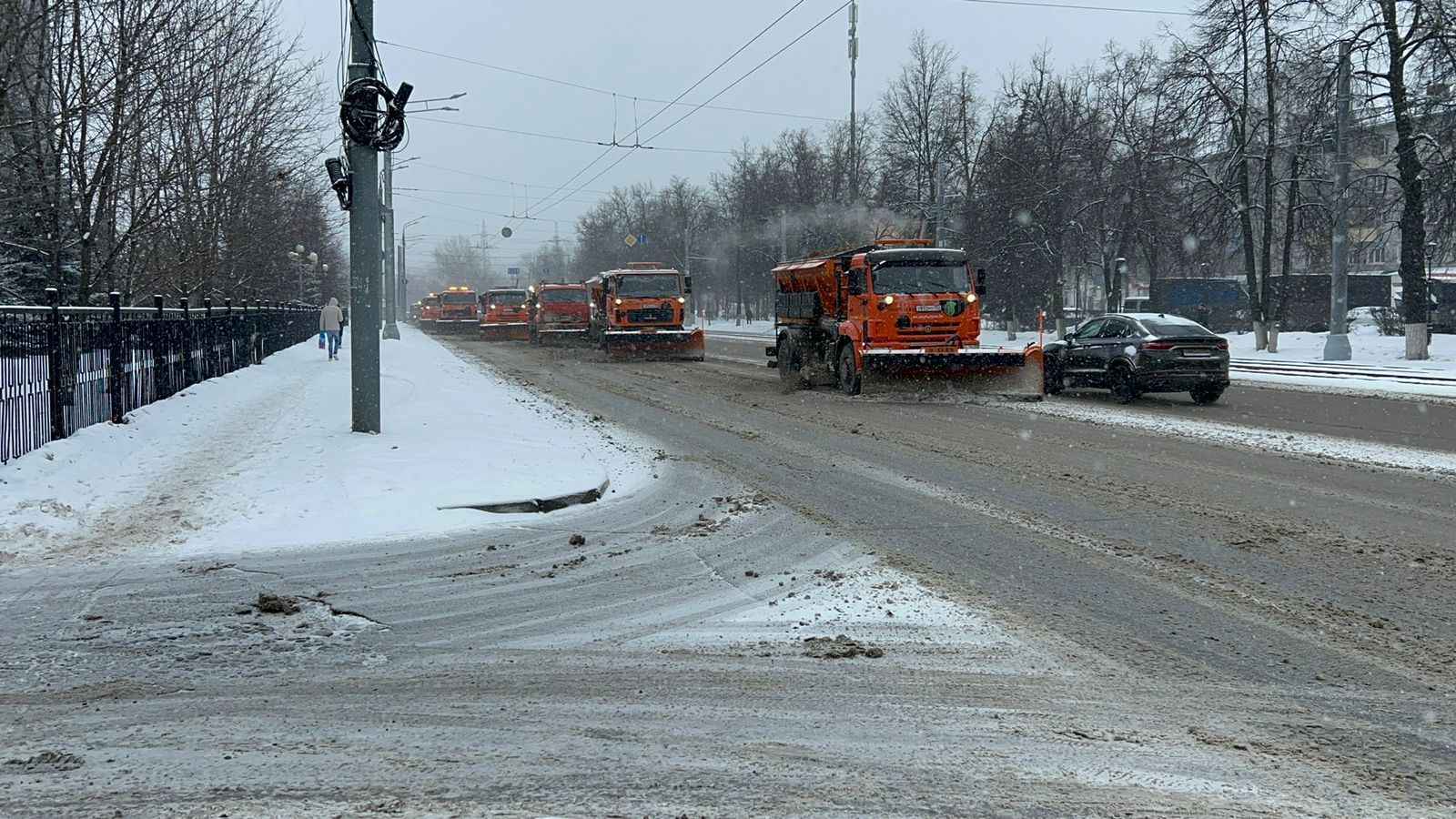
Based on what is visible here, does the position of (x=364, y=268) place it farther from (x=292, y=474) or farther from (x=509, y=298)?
(x=509, y=298)

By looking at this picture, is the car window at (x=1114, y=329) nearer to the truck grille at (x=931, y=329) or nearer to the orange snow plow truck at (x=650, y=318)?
the truck grille at (x=931, y=329)

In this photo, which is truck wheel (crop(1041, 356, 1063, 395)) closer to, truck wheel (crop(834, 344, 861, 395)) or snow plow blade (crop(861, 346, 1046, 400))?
snow plow blade (crop(861, 346, 1046, 400))

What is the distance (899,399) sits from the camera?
20.0m

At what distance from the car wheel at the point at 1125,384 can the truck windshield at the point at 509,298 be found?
39095 millimetres

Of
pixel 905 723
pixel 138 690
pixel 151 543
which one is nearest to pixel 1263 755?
pixel 905 723

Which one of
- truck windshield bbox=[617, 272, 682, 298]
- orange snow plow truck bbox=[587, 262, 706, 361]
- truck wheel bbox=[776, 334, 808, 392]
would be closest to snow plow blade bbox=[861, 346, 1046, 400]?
truck wheel bbox=[776, 334, 808, 392]

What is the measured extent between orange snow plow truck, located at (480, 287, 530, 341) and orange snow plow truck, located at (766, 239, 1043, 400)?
35.0 metres

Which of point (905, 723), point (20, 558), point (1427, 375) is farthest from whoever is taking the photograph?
point (1427, 375)

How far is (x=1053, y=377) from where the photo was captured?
21281 mm

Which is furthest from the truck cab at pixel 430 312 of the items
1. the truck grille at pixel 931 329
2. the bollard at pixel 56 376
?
the bollard at pixel 56 376

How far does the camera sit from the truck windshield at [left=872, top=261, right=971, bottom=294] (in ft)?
67.6

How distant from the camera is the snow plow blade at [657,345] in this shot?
112 ft

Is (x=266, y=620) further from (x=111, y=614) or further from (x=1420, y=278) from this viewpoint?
(x=1420, y=278)

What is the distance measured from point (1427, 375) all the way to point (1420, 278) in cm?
899
